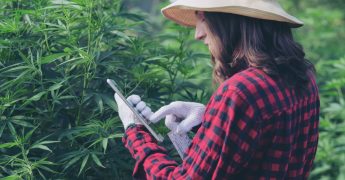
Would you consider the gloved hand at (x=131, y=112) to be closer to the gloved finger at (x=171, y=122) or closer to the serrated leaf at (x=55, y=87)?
the gloved finger at (x=171, y=122)

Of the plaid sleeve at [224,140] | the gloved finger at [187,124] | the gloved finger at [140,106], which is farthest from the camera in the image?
the gloved finger at [140,106]

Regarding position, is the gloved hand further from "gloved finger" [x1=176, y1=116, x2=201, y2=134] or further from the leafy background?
the leafy background

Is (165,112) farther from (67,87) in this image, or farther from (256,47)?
(67,87)

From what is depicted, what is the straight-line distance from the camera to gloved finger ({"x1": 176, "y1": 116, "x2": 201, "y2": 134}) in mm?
2654

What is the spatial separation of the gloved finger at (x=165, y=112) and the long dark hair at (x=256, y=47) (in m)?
0.25

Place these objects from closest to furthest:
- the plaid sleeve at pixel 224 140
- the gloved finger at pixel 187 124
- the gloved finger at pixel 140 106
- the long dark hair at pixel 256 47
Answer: the plaid sleeve at pixel 224 140, the long dark hair at pixel 256 47, the gloved finger at pixel 187 124, the gloved finger at pixel 140 106

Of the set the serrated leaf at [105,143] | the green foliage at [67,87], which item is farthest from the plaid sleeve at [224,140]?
the green foliage at [67,87]

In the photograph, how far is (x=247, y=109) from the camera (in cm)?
232

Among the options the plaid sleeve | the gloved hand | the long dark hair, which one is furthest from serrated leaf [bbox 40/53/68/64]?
the plaid sleeve

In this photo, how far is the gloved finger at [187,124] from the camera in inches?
104

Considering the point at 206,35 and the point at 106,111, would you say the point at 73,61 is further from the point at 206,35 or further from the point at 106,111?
the point at 206,35

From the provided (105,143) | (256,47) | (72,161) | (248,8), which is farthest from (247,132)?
(72,161)

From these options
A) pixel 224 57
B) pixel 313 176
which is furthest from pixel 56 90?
pixel 313 176

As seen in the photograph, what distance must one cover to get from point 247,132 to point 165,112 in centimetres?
46
